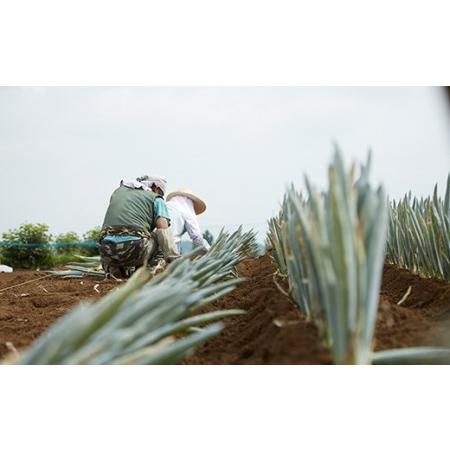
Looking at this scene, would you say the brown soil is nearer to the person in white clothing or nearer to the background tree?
the person in white clothing

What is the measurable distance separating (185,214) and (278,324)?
→ 9.12ft

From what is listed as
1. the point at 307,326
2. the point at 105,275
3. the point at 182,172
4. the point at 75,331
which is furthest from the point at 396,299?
the point at 105,275

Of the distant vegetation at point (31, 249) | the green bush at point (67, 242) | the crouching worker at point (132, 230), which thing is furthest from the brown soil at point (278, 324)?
the green bush at point (67, 242)

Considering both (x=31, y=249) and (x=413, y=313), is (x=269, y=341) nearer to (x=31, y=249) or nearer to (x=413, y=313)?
(x=413, y=313)

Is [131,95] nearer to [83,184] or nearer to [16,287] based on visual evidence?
[83,184]

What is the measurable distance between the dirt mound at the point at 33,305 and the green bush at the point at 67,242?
273cm

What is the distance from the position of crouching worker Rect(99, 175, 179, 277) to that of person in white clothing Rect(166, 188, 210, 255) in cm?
36

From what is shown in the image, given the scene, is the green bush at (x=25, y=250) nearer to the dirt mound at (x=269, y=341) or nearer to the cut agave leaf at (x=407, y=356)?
the dirt mound at (x=269, y=341)

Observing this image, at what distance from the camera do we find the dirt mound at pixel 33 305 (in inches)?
56.4

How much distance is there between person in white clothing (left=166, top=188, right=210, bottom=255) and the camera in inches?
142

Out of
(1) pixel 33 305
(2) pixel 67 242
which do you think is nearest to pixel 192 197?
(1) pixel 33 305

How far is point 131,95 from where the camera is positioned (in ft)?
6.31

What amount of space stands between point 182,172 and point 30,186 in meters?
0.72
